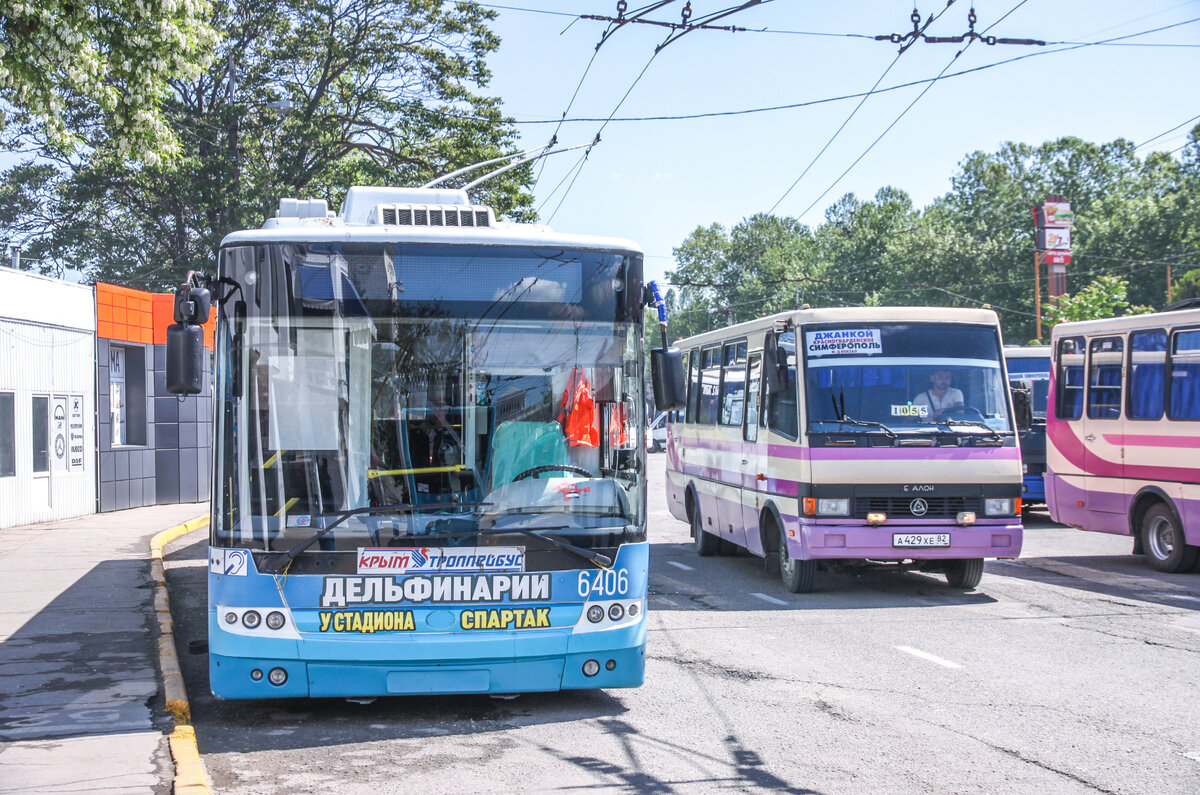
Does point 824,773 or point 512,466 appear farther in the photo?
point 512,466

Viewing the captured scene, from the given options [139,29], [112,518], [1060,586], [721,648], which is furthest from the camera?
[112,518]

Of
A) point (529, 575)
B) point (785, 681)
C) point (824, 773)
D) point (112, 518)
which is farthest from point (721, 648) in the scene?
point (112, 518)

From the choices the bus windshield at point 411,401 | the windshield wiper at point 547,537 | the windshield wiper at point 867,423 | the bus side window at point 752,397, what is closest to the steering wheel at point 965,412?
the windshield wiper at point 867,423

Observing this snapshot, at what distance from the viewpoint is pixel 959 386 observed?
11.5 m

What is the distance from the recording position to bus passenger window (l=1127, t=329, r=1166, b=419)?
1359cm

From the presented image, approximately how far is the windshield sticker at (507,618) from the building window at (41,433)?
51.9ft

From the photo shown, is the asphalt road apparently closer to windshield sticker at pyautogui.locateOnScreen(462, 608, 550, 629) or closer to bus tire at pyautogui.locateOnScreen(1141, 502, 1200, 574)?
windshield sticker at pyautogui.locateOnScreen(462, 608, 550, 629)

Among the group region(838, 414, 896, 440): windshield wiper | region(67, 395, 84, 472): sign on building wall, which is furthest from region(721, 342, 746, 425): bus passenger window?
region(67, 395, 84, 472): sign on building wall

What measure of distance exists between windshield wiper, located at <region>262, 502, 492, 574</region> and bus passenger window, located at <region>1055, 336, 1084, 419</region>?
10.7m

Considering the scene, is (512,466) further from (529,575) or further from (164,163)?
(164,163)

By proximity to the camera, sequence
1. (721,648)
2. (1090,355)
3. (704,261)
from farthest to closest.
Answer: (704,261) < (1090,355) < (721,648)

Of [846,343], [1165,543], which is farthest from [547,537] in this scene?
[1165,543]

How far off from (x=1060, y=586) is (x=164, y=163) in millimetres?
10198

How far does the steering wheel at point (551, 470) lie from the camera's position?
6.76 m
